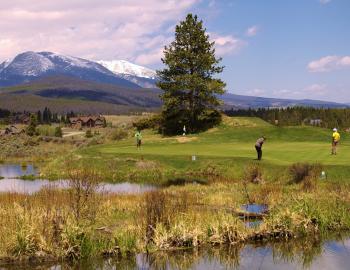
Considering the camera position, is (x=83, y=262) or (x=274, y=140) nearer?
(x=83, y=262)

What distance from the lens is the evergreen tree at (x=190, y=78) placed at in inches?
2544

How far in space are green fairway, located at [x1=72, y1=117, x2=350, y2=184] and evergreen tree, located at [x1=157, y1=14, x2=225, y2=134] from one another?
11.2ft

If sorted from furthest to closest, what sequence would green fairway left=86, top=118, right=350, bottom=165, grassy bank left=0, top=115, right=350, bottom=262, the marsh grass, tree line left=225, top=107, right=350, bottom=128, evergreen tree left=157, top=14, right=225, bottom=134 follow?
tree line left=225, top=107, right=350, bottom=128 → evergreen tree left=157, top=14, right=225, bottom=134 → green fairway left=86, top=118, right=350, bottom=165 → the marsh grass → grassy bank left=0, top=115, right=350, bottom=262

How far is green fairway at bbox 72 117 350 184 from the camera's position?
38.5 metres

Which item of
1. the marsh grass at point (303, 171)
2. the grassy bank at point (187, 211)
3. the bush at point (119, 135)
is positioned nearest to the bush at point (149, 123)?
the bush at point (119, 135)

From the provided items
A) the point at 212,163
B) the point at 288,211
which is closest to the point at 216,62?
the point at 212,163

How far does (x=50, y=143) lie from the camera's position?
111938 mm

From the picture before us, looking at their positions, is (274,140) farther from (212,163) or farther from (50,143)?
(50,143)

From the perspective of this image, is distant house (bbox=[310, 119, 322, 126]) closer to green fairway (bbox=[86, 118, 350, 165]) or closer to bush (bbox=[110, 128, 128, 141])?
green fairway (bbox=[86, 118, 350, 165])

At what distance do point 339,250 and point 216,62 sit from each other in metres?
48.0

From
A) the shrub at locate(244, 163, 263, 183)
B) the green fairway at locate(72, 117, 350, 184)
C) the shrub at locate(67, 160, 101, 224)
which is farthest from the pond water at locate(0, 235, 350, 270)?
the shrub at locate(244, 163, 263, 183)

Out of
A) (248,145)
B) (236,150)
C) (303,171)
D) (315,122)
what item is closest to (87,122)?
(315,122)

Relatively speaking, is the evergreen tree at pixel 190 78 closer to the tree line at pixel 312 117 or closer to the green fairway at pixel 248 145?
the green fairway at pixel 248 145

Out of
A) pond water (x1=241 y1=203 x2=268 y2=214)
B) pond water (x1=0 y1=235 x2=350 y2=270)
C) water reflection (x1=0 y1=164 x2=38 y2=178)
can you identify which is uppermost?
pond water (x1=241 y1=203 x2=268 y2=214)
